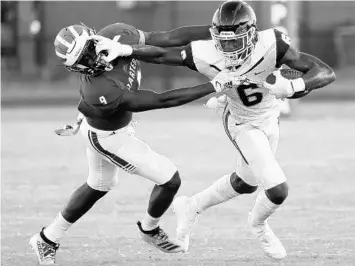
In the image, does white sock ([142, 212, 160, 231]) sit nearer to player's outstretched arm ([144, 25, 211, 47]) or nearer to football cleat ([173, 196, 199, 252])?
football cleat ([173, 196, 199, 252])

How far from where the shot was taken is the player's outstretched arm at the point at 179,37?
22.1ft

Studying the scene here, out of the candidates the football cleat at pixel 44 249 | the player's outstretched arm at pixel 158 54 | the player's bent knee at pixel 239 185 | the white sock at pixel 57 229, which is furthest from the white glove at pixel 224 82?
the football cleat at pixel 44 249

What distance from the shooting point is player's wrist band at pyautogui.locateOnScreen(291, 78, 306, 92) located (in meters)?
6.02

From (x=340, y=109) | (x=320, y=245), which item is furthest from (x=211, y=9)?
(x=320, y=245)

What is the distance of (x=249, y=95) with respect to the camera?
657 centimetres

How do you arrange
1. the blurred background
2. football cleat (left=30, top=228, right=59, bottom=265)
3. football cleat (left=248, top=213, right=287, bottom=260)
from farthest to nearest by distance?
the blurred background
football cleat (left=30, top=228, right=59, bottom=265)
football cleat (left=248, top=213, right=287, bottom=260)

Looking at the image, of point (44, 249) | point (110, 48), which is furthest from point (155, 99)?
point (44, 249)

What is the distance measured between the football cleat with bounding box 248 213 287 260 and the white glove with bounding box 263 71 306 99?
1037mm

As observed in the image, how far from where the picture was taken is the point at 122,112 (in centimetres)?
658

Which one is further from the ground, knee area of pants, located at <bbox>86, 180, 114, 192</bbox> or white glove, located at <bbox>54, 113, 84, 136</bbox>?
white glove, located at <bbox>54, 113, 84, 136</bbox>

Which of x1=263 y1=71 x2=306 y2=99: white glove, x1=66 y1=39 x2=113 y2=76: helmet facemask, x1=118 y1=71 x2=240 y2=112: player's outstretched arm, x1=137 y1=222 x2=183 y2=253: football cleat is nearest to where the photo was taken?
x1=263 y1=71 x2=306 y2=99: white glove

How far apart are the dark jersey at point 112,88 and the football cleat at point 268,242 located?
3.77 feet

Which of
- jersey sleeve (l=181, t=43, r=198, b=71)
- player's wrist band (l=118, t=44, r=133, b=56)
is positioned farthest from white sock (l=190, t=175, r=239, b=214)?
player's wrist band (l=118, t=44, r=133, b=56)

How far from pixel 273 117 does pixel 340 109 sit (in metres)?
10.2
